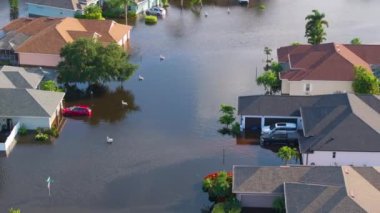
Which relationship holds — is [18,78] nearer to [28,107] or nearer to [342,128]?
[28,107]

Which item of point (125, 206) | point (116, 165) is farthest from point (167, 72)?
point (125, 206)

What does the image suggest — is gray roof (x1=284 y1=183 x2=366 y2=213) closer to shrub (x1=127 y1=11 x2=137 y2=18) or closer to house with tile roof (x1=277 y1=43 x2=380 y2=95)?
house with tile roof (x1=277 y1=43 x2=380 y2=95)

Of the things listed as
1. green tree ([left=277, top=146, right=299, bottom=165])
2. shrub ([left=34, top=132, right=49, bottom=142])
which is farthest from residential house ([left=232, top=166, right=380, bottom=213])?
shrub ([left=34, top=132, right=49, bottom=142])

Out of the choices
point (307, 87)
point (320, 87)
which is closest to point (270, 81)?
point (307, 87)

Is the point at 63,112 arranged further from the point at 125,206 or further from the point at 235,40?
the point at 235,40

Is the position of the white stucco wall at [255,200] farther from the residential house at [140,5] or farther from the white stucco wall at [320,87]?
the residential house at [140,5]

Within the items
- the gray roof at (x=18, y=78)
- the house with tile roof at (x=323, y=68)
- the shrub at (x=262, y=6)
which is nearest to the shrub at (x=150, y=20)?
the shrub at (x=262, y=6)
